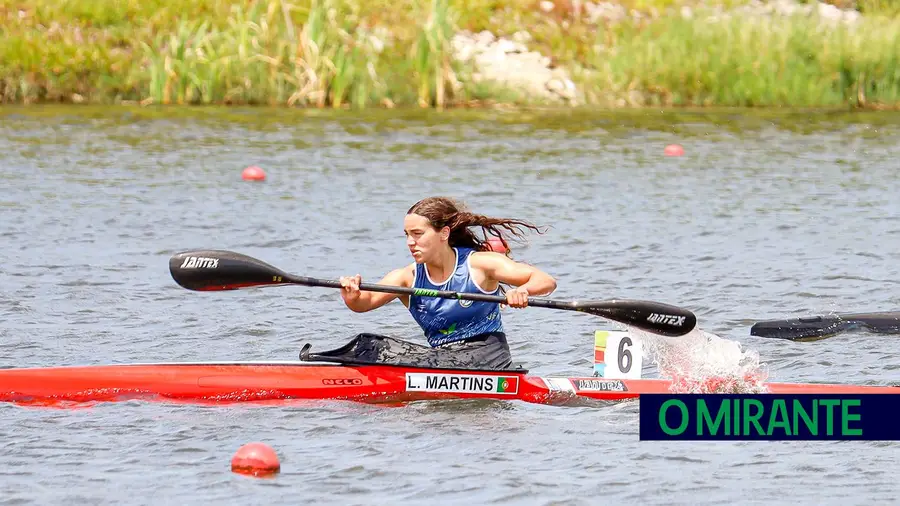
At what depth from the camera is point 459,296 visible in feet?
28.5

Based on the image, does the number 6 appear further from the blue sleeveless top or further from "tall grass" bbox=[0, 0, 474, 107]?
"tall grass" bbox=[0, 0, 474, 107]

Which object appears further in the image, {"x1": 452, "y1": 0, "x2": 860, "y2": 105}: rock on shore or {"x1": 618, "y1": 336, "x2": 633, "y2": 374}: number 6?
{"x1": 452, "y1": 0, "x2": 860, "y2": 105}: rock on shore

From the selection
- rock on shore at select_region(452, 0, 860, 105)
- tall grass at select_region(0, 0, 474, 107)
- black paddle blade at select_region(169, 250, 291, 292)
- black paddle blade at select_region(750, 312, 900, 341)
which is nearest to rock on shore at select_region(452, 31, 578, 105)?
rock on shore at select_region(452, 0, 860, 105)

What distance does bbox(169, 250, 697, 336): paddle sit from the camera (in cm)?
878

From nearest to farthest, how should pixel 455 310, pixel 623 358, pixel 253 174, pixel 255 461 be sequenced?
1. pixel 255 461
2. pixel 455 310
3. pixel 623 358
4. pixel 253 174

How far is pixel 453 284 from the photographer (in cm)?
886

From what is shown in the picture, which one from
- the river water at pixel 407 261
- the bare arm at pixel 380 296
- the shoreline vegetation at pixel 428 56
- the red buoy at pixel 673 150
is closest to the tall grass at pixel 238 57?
the shoreline vegetation at pixel 428 56

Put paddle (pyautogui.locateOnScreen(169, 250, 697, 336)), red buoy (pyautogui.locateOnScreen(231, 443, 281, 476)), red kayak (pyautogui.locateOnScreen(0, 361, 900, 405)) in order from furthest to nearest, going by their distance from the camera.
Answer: red kayak (pyautogui.locateOnScreen(0, 361, 900, 405)) < paddle (pyautogui.locateOnScreen(169, 250, 697, 336)) < red buoy (pyautogui.locateOnScreen(231, 443, 281, 476))

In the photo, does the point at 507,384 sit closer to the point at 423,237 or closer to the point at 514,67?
the point at 423,237

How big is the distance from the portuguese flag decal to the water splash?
0.95m

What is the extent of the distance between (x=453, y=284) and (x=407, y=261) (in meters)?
5.59

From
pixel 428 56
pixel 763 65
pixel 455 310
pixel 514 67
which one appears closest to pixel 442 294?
pixel 455 310

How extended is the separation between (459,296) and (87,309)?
14.0ft

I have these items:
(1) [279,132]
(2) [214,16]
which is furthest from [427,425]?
(2) [214,16]
